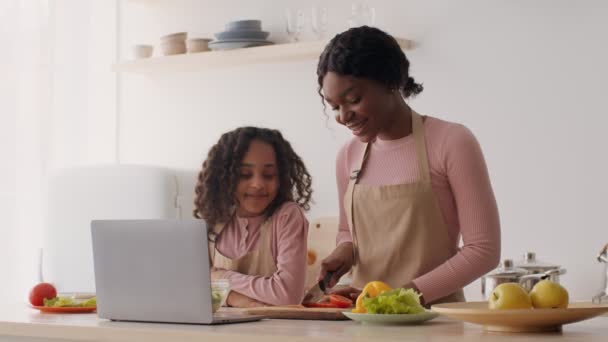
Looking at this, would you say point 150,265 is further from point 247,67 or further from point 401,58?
point 247,67

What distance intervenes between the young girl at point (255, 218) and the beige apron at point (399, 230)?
0.75 ft

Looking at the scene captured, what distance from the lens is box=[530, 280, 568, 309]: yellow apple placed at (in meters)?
1.52

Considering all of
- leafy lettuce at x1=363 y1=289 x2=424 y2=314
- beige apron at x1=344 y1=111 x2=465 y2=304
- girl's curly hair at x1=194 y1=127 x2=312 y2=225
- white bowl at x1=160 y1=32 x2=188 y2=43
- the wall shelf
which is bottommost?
leafy lettuce at x1=363 y1=289 x2=424 y2=314

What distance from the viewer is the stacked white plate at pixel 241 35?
12.4 feet

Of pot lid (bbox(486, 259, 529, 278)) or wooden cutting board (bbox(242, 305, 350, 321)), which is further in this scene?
pot lid (bbox(486, 259, 529, 278))

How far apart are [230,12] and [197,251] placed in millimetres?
2432

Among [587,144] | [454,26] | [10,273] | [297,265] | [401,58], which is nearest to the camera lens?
[401,58]

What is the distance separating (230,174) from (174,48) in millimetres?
1478

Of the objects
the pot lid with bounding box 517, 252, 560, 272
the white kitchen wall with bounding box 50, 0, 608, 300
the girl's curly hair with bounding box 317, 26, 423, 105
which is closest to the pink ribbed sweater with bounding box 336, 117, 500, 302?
the girl's curly hair with bounding box 317, 26, 423, 105

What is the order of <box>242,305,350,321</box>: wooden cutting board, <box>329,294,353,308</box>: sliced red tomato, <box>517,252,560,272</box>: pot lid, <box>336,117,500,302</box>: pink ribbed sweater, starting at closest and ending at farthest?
<box>242,305,350,321</box>: wooden cutting board < <box>329,294,353,308</box>: sliced red tomato < <box>336,117,500,302</box>: pink ribbed sweater < <box>517,252,560,272</box>: pot lid

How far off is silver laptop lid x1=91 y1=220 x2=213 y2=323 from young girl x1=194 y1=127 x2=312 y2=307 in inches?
25.0

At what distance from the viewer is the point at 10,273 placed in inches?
150

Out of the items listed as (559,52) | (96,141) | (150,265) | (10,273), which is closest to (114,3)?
(96,141)

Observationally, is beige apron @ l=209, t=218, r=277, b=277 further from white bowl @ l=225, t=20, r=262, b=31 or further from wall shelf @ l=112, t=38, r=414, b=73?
white bowl @ l=225, t=20, r=262, b=31
